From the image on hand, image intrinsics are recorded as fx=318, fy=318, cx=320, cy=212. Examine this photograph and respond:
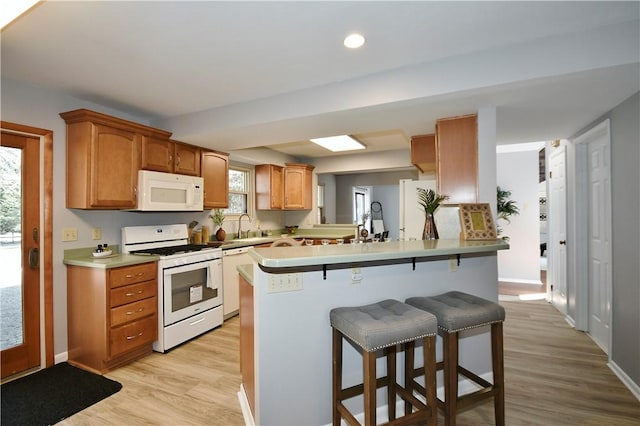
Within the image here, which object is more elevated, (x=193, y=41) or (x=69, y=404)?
(x=193, y=41)

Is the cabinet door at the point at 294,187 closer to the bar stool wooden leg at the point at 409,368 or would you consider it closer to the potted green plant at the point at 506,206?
the potted green plant at the point at 506,206

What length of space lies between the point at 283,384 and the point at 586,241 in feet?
12.1

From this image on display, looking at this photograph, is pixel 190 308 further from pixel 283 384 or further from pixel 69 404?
pixel 283 384

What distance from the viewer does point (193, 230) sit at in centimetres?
430

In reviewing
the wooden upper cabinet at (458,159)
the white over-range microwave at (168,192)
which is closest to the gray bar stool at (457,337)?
the wooden upper cabinet at (458,159)

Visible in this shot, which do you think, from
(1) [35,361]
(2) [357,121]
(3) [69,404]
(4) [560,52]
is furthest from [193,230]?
(4) [560,52]

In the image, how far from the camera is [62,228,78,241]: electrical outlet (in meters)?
3.00

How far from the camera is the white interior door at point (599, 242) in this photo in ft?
9.88

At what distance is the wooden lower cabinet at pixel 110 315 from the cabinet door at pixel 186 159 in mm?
1234

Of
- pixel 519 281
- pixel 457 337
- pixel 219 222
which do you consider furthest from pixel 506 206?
pixel 219 222

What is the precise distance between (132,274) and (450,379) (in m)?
2.77

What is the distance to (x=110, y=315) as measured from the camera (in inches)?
109

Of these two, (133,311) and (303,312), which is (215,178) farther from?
(303,312)

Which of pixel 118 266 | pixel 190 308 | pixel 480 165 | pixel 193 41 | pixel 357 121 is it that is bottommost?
pixel 190 308
